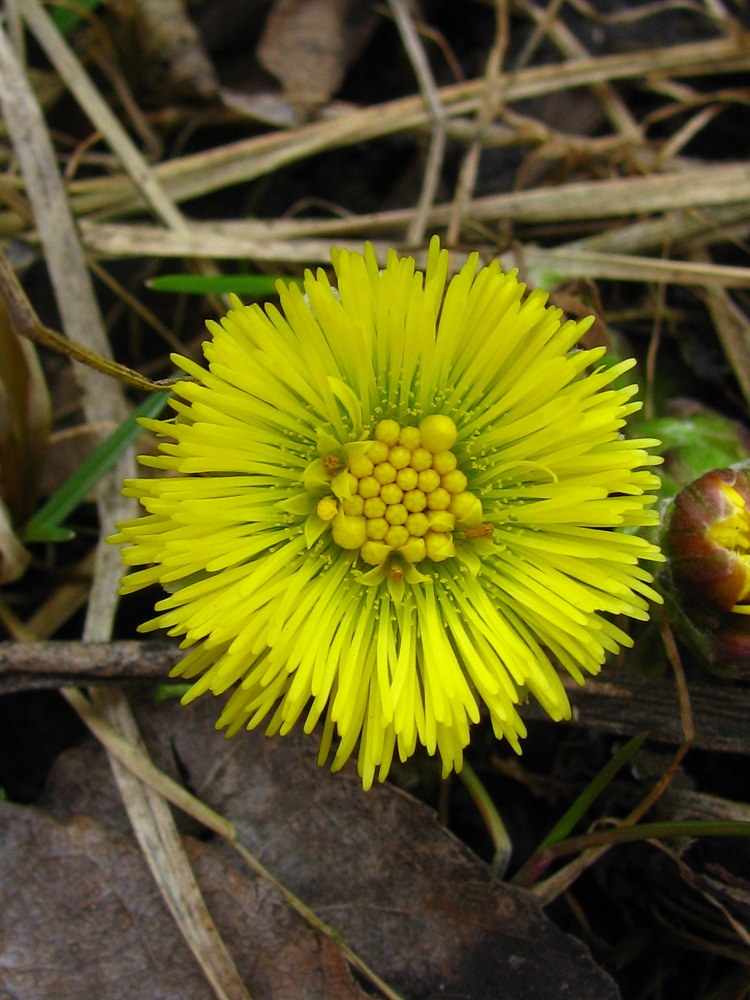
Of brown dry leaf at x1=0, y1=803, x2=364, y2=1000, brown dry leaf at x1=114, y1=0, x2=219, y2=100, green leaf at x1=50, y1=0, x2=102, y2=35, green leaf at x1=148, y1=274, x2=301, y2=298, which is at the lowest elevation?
brown dry leaf at x1=0, y1=803, x2=364, y2=1000

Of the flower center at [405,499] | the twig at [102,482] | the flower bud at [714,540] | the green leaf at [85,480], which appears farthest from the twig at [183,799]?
the flower bud at [714,540]

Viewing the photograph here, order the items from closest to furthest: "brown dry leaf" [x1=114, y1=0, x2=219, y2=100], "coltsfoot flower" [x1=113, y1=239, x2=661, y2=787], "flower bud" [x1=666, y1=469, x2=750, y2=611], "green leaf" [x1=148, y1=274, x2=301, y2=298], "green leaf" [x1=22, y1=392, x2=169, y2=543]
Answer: "coltsfoot flower" [x1=113, y1=239, x2=661, y2=787], "flower bud" [x1=666, y1=469, x2=750, y2=611], "green leaf" [x1=22, y1=392, x2=169, y2=543], "green leaf" [x1=148, y1=274, x2=301, y2=298], "brown dry leaf" [x1=114, y1=0, x2=219, y2=100]

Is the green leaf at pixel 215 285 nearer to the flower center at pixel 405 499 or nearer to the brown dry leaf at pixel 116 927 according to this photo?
the flower center at pixel 405 499

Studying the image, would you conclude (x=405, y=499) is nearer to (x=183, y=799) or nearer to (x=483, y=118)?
(x=183, y=799)

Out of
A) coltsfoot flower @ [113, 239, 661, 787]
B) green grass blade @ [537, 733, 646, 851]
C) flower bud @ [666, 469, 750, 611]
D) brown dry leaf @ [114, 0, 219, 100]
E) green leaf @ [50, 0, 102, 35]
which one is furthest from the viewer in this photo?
brown dry leaf @ [114, 0, 219, 100]

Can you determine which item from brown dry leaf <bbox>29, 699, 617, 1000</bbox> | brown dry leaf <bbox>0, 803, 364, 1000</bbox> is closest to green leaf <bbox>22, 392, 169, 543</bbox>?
brown dry leaf <bbox>29, 699, 617, 1000</bbox>

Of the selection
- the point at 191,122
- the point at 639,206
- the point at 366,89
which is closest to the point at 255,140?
the point at 191,122

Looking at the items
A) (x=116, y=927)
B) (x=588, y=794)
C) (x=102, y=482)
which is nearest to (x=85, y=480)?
(x=102, y=482)

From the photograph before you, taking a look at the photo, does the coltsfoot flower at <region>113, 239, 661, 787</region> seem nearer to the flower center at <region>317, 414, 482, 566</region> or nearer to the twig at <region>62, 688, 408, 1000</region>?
the flower center at <region>317, 414, 482, 566</region>
